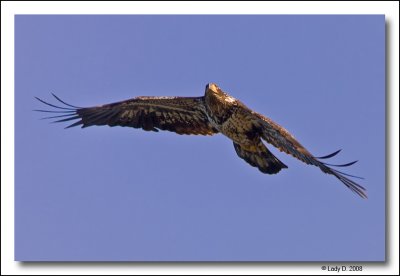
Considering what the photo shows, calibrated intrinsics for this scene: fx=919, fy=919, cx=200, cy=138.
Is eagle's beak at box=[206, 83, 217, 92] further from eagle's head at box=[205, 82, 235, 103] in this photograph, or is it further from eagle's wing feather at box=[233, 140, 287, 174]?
eagle's wing feather at box=[233, 140, 287, 174]

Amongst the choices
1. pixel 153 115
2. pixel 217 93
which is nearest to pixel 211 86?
pixel 217 93

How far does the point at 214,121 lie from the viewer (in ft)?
39.6

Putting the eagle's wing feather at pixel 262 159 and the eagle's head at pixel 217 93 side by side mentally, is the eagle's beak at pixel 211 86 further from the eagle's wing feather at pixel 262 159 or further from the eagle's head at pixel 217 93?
the eagle's wing feather at pixel 262 159

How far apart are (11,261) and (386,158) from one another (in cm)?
472

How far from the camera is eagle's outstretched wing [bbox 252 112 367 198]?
409 inches

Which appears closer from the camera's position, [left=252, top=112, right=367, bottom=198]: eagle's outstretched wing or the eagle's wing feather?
[left=252, top=112, right=367, bottom=198]: eagle's outstretched wing

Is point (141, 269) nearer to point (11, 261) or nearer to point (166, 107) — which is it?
point (11, 261)

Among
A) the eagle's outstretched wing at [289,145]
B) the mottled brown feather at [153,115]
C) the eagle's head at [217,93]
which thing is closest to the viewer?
the eagle's outstretched wing at [289,145]

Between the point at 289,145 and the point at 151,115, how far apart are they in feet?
9.00

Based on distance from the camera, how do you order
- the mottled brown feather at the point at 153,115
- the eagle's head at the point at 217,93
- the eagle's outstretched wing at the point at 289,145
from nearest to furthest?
the eagle's outstretched wing at the point at 289,145 < the eagle's head at the point at 217,93 < the mottled brown feather at the point at 153,115

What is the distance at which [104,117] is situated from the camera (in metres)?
13.2

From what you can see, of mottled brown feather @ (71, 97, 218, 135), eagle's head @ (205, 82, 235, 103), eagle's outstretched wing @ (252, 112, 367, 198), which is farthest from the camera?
mottled brown feather @ (71, 97, 218, 135)

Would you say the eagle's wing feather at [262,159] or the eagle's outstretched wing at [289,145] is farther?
the eagle's wing feather at [262,159]

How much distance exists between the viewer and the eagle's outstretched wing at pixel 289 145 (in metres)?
10.4
